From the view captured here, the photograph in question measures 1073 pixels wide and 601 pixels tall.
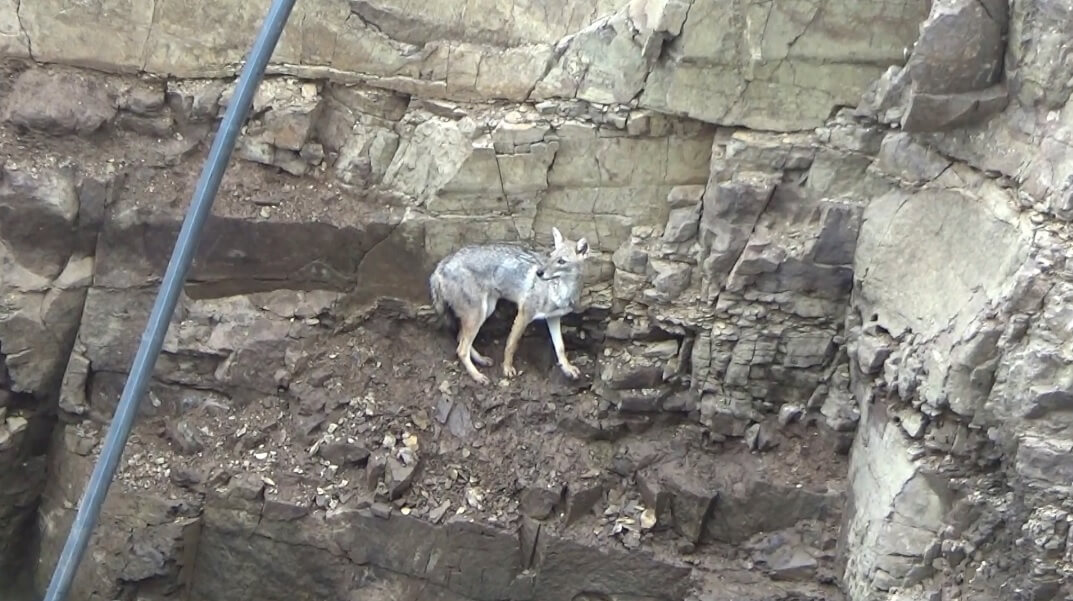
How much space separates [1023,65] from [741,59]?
169 centimetres

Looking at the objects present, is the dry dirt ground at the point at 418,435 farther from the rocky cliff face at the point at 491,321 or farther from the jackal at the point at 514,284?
the jackal at the point at 514,284

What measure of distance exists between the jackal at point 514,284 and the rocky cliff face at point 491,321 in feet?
0.81

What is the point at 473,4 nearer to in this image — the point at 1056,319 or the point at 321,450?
the point at 321,450

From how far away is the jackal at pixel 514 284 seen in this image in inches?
262

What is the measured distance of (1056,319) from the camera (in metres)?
4.73

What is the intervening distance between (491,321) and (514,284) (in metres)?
0.56

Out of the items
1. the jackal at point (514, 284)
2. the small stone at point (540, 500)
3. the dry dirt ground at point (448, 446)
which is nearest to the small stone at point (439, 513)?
the dry dirt ground at point (448, 446)

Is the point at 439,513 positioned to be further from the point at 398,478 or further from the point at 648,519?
the point at 648,519

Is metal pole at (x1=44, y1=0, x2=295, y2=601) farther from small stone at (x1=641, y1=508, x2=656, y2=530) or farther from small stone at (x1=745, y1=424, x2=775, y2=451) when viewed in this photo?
small stone at (x1=745, y1=424, x2=775, y2=451)

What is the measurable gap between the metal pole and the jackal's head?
2.49m

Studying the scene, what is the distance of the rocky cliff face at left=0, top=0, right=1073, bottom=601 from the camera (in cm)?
626

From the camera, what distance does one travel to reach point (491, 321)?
718 cm

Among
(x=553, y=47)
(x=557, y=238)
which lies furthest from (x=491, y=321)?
(x=553, y=47)

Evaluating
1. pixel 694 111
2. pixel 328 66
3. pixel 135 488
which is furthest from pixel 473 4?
pixel 135 488
